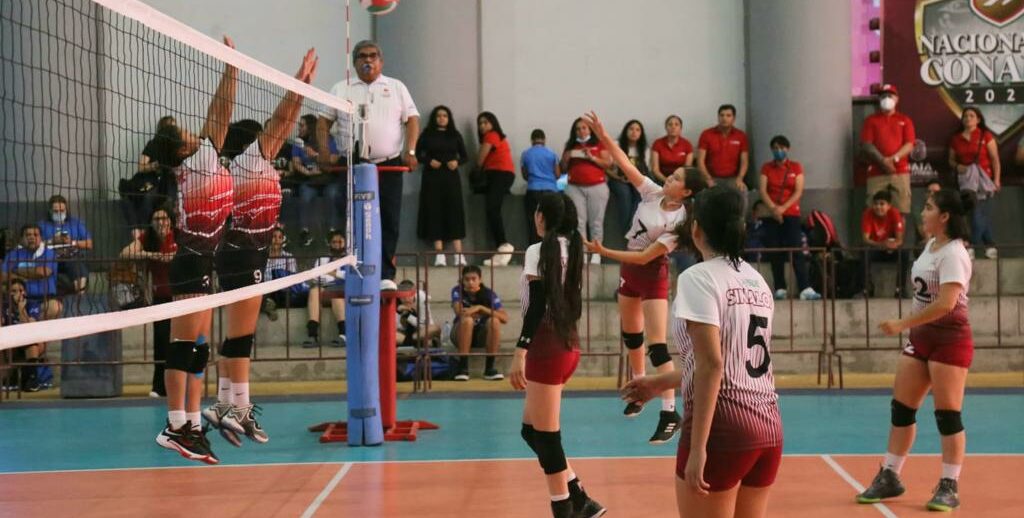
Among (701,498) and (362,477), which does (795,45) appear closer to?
(362,477)

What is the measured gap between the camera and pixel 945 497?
682 cm

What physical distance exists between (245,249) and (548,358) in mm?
1990

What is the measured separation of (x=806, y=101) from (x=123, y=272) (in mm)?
9347

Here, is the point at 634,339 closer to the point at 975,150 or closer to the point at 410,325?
the point at 410,325

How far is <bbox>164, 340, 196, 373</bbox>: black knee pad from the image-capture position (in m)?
6.95

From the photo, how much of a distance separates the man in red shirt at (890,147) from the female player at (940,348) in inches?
372

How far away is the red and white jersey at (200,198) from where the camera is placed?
6.61m

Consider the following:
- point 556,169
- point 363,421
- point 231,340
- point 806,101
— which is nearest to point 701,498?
point 231,340

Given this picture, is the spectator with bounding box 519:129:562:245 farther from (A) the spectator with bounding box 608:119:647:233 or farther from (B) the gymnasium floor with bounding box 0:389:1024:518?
(B) the gymnasium floor with bounding box 0:389:1024:518

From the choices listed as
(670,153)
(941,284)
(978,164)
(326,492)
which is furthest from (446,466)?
(978,164)

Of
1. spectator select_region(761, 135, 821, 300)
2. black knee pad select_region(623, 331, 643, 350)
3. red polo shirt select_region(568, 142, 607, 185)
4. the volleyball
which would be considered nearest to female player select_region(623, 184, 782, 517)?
black knee pad select_region(623, 331, 643, 350)

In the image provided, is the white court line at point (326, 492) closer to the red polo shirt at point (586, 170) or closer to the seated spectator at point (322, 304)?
the seated spectator at point (322, 304)

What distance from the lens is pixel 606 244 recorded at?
17.2m

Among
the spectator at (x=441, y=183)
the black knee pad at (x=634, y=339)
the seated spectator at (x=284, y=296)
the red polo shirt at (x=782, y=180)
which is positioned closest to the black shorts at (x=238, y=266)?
the black knee pad at (x=634, y=339)
